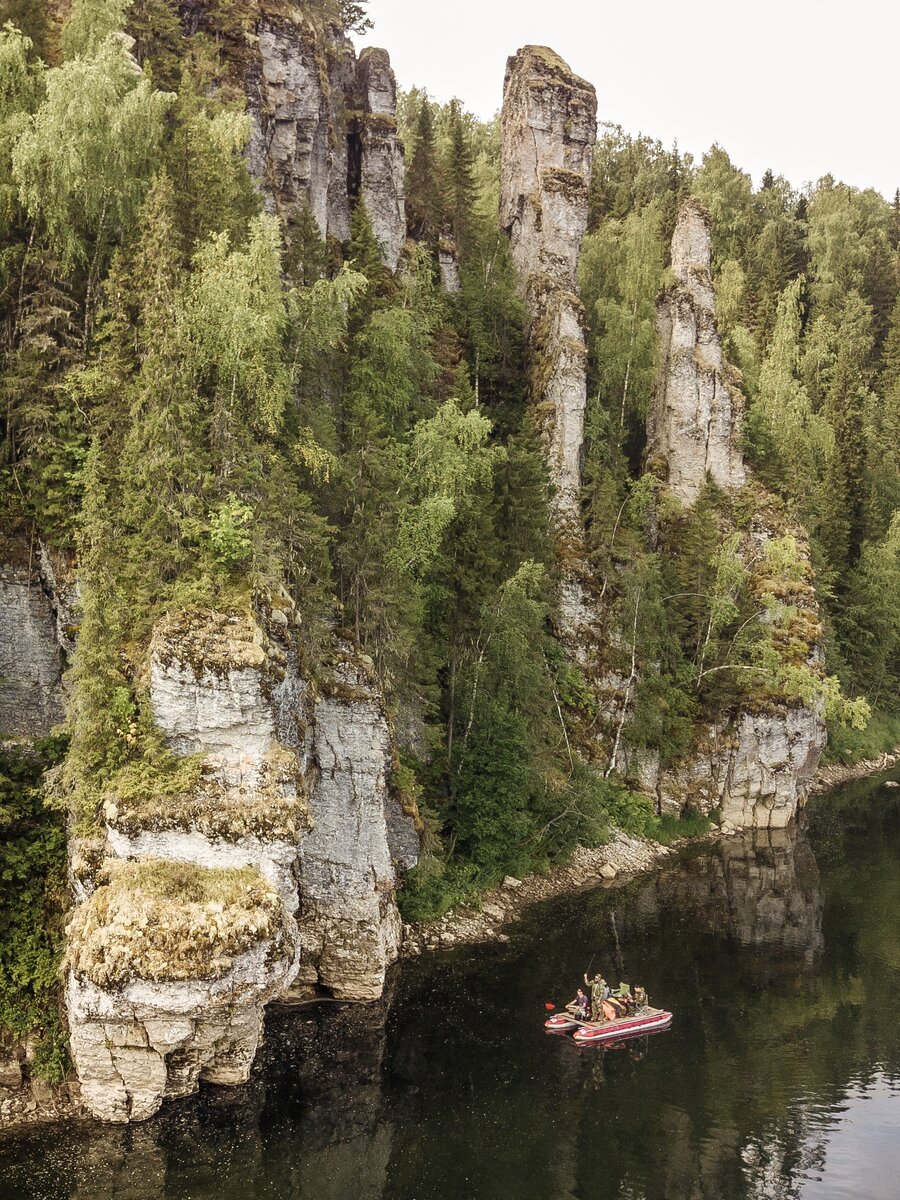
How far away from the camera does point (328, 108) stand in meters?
49.6

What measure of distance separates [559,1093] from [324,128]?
44805 millimetres

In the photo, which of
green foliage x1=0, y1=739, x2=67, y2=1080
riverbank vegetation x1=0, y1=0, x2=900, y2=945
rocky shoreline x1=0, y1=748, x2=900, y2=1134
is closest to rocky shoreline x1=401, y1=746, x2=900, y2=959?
rocky shoreline x1=0, y1=748, x2=900, y2=1134

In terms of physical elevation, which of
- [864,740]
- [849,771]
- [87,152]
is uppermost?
[87,152]

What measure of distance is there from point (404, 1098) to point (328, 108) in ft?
153

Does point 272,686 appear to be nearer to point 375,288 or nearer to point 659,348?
point 375,288

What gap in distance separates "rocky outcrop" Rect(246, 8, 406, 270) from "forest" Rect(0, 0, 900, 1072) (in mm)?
1735

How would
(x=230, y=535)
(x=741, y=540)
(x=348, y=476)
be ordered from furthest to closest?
(x=741, y=540) → (x=348, y=476) → (x=230, y=535)

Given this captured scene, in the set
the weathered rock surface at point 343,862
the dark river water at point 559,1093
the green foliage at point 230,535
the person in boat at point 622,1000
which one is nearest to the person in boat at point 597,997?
the person in boat at point 622,1000

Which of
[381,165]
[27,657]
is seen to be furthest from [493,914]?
[381,165]

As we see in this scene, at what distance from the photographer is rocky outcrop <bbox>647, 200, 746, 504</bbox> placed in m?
58.0

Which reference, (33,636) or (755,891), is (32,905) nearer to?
(33,636)

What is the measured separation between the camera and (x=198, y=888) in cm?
2156

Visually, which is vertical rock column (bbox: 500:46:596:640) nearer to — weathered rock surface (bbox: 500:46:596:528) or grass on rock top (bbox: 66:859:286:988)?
weathered rock surface (bbox: 500:46:596:528)

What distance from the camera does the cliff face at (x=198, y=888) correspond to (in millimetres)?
20578
